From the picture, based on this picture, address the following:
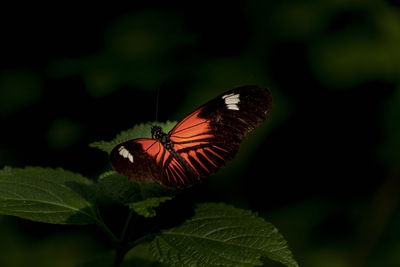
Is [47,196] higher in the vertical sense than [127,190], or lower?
higher

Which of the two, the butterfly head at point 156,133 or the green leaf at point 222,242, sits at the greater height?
the butterfly head at point 156,133

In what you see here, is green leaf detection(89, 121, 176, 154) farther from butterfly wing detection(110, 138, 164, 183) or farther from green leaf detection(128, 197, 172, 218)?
green leaf detection(128, 197, 172, 218)

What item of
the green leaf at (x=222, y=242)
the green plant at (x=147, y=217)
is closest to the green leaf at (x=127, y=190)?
the green plant at (x=147, y=217)

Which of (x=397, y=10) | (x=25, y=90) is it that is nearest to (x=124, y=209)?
(x=25, y=90)

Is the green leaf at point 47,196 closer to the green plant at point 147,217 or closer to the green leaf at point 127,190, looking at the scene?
the green plant at point 147,217

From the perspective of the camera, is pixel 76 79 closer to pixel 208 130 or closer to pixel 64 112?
pixel 64 112

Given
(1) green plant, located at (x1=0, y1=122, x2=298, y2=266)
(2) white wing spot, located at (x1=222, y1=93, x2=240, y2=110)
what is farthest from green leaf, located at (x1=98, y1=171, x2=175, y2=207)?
(2) white wing spot, located at (x1=222, y1=93, x2=240, y2=110)

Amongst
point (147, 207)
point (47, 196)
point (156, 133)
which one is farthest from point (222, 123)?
point (47, 196)

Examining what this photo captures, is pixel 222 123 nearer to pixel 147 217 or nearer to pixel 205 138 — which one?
pixel 205 138
